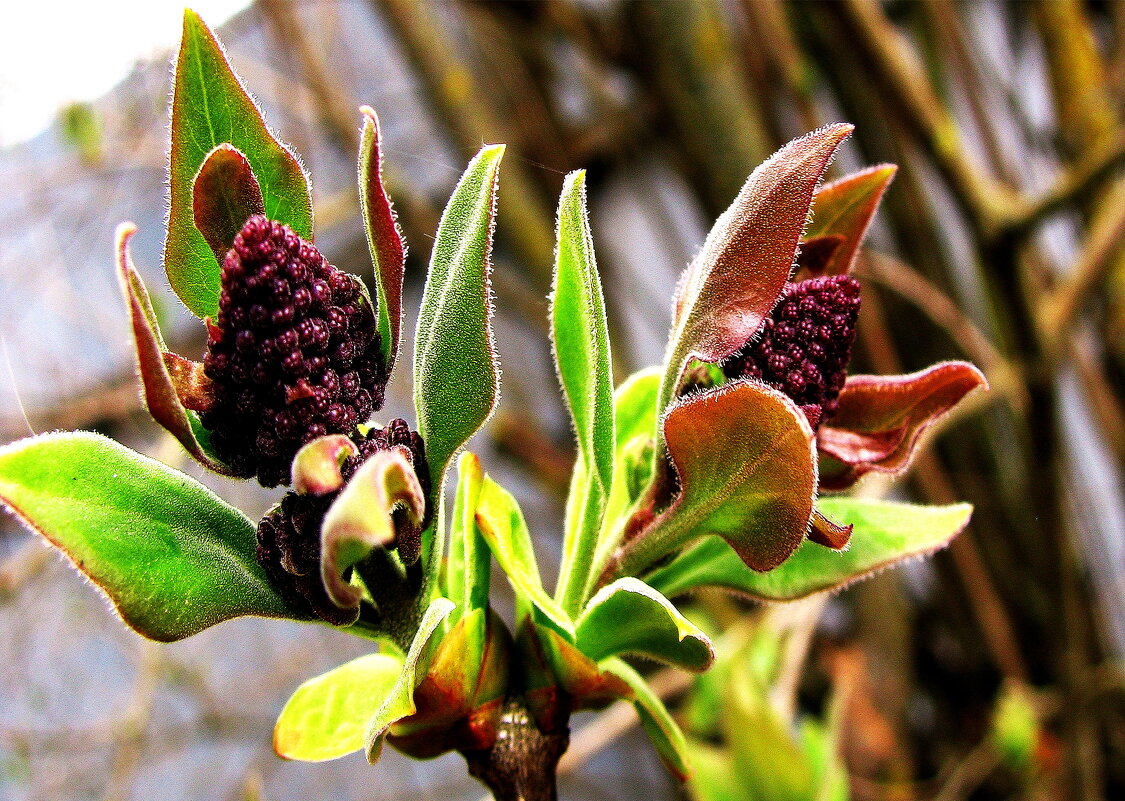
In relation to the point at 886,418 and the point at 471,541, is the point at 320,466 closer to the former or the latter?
the point at 471,541

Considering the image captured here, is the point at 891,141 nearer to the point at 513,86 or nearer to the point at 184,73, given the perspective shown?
the point at 513,86

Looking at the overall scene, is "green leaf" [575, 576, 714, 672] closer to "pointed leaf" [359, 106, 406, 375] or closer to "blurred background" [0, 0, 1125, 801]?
"pointed leaf" [359, 106, 406, 375]

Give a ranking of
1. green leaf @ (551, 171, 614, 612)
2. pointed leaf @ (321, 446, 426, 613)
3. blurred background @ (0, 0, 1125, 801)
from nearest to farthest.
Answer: pointed leaf @ (321, 446, 426, 613), green leaf @ (551, 171, 614, 612), blurred background @ (0, 0, 1125, 801)

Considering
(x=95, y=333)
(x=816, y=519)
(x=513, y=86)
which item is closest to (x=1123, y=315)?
(x=513, y=86)

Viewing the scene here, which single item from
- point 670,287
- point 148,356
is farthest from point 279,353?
Answer: point 670,287

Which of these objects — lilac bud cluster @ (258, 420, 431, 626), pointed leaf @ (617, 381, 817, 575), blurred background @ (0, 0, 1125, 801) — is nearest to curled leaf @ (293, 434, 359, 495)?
lilac bud cluster @ (258, 420, 431, 626)

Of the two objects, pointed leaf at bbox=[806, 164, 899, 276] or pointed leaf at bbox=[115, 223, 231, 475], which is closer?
pointed leaf at bbox=[115, 223, 231, 475]
